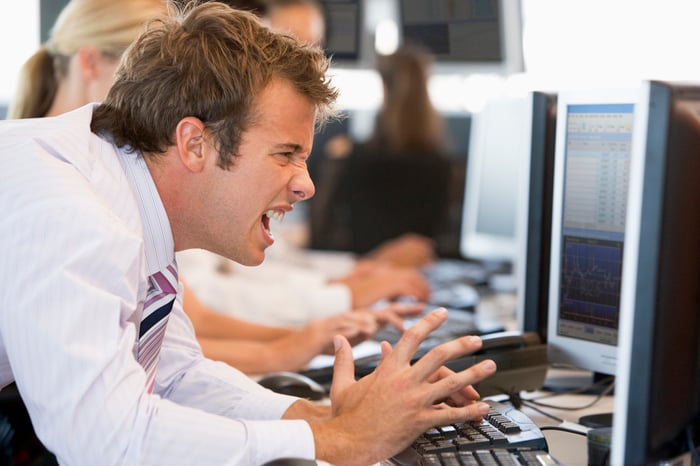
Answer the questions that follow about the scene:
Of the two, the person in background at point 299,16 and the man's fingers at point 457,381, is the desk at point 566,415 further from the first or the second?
the person in background at point 299,16

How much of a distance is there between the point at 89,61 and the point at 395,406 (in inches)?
43.9

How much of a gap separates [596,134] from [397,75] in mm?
2785

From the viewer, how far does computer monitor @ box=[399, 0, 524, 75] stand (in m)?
2.21

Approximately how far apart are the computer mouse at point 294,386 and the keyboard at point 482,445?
0.39m

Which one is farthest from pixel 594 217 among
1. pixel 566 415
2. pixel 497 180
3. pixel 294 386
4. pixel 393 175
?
pixel 393 175

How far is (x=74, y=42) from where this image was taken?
182 cm

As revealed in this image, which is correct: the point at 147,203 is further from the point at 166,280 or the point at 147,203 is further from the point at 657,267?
the point at 657,267

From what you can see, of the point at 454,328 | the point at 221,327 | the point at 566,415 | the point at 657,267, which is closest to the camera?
the point at 657,267

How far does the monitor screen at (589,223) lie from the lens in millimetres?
1359

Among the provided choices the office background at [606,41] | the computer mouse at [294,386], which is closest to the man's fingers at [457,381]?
the computer mouse at [294,386]

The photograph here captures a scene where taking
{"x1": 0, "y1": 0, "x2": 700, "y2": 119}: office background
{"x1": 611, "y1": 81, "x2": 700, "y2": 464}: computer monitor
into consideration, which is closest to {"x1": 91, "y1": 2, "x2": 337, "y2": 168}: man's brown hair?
{"x1": 611, "y1": 81, "x2": 700, "y2": 464}: computer monitor

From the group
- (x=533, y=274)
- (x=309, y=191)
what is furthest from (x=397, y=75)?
(x=309, y=191)

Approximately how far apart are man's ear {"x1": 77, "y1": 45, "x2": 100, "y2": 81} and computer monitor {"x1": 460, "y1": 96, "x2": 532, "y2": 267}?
1.33 meters

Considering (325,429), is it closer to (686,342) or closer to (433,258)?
(686,342)
